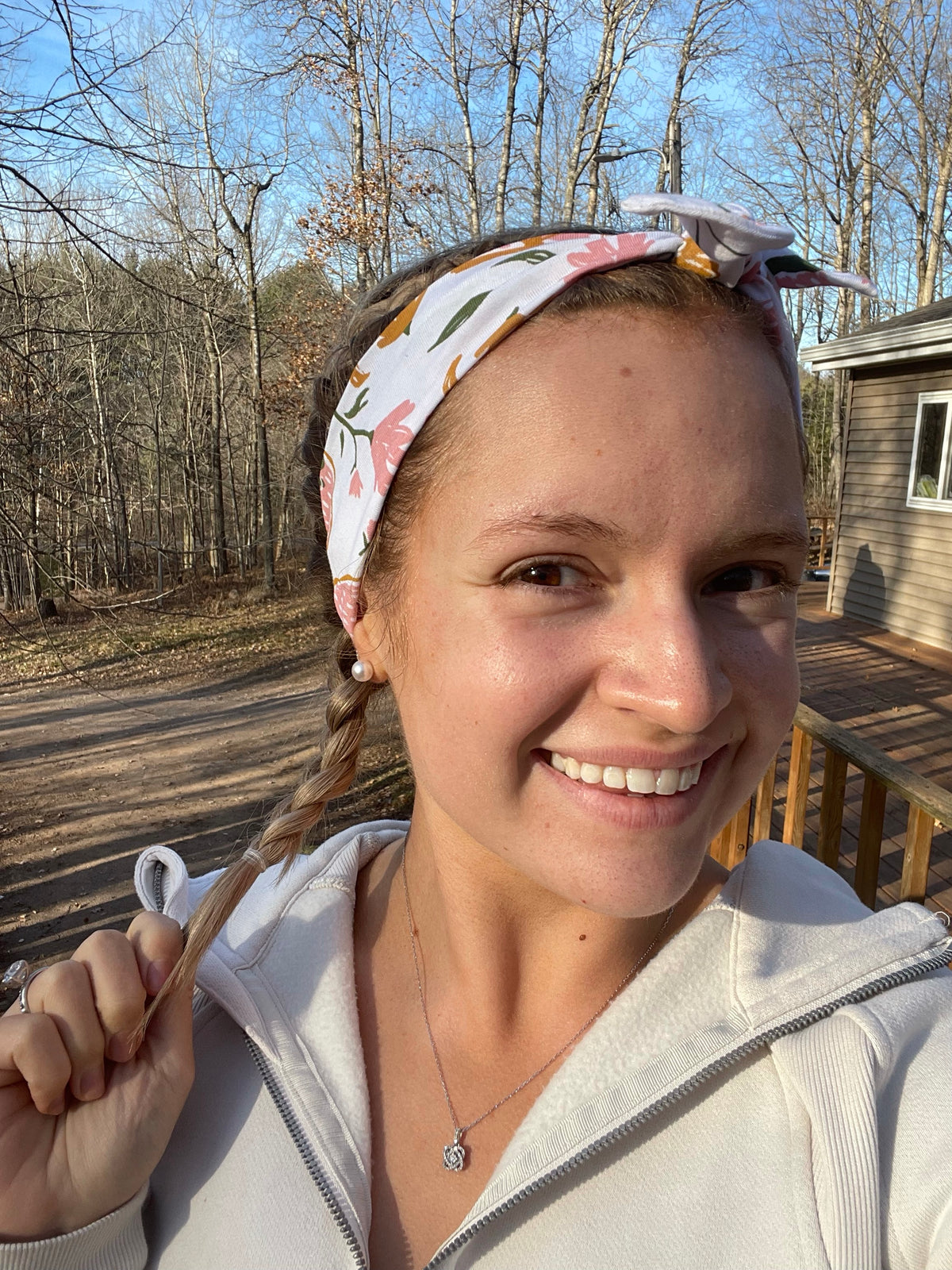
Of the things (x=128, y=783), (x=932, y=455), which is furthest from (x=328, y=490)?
(x=932, y=455)

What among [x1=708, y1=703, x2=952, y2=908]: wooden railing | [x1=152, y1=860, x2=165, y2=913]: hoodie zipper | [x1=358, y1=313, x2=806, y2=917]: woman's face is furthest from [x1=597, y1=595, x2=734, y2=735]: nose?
[x1=708, y1=703, x2=952, y2=908]: wooden railing

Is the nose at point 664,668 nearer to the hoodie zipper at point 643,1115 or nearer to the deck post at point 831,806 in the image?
the hoodie zipper at point 643,1115

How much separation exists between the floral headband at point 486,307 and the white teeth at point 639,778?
594mm

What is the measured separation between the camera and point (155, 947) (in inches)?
49.0

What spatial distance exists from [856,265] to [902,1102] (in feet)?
80.4

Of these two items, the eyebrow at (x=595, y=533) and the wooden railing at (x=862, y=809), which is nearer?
the eyebrow at (x=595, y=533)

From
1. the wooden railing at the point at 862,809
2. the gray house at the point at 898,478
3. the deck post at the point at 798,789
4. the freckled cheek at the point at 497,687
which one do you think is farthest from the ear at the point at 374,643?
the gray house at the point at 898,478

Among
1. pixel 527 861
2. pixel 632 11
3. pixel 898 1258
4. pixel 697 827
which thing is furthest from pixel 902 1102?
pixel 632 11

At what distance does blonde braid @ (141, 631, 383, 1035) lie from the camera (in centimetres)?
130

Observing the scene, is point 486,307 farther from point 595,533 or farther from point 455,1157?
point 455,1157

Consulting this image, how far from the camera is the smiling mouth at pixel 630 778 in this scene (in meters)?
1.06

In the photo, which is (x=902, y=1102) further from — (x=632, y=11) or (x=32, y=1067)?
(x=632, y=11)

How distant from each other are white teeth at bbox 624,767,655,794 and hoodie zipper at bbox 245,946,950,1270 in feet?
1.31

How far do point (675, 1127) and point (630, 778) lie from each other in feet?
1.61
